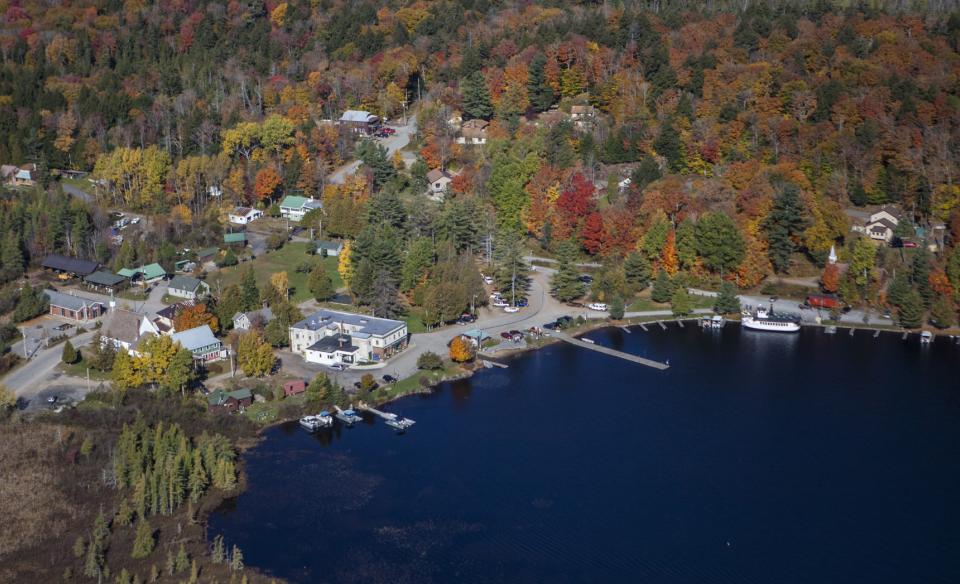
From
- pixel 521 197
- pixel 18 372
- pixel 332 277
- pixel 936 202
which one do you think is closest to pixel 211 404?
pixel 18 372

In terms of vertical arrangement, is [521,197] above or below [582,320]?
above

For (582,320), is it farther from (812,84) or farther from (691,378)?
(812,84)

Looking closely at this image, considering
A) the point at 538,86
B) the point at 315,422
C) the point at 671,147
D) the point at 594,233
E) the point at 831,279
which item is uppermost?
the point at 538,86

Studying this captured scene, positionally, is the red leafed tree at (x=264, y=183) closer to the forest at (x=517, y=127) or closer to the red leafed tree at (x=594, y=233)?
the forest at (x=517, y=127)

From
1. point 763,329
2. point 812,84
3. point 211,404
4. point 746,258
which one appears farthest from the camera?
point 812,84

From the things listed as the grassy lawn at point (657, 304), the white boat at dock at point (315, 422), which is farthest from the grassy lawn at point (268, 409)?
the grassy lawn at point (657, 304)

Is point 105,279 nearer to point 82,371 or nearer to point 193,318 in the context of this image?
point 193,318

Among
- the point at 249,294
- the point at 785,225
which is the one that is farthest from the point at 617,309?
the point at 249,294

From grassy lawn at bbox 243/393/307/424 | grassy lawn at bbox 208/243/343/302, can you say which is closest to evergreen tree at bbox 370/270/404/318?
grassy lawn at bbox 208/243/343/302
